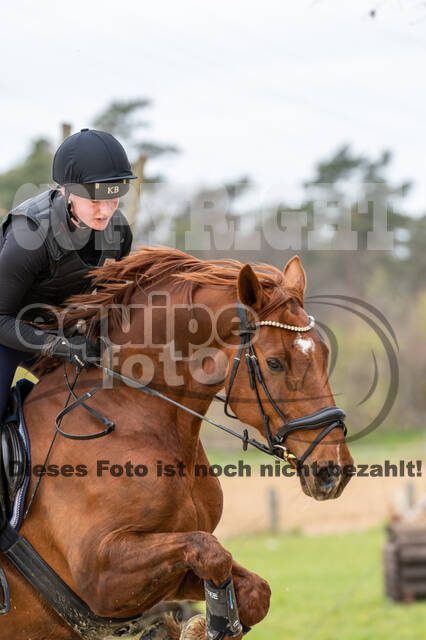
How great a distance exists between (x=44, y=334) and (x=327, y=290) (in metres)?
49.2

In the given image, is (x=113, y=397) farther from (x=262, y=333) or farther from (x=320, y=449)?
(x=320, y=449)

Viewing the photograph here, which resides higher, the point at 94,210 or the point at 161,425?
the point at 94,210

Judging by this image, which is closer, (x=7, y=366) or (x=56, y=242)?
(x=56, y=242)

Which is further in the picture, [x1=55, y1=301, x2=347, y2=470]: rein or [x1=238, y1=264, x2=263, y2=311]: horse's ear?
[x1=238, y1=264, x2=263, y2=311]: horse's ear

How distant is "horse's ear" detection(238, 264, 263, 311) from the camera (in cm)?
423

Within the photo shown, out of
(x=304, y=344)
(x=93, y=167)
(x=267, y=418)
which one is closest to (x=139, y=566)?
(x=267, y=418)

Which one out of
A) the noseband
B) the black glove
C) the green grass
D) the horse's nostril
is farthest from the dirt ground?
the horse's nostril

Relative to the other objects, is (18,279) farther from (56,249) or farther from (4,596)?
(4,596)

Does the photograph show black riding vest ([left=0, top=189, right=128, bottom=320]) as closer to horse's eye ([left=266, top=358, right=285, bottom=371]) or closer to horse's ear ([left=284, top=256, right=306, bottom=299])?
horse's ear ([left=284, top=256, right=306, bottom=299])

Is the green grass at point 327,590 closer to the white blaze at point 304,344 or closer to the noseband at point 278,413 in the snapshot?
the noseband at point 278,413

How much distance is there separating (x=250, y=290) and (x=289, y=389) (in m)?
0.58

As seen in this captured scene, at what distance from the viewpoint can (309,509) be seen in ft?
88.4

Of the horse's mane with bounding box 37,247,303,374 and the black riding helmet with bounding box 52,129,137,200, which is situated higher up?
the black riding helmet with bounding box 52,129,137,200

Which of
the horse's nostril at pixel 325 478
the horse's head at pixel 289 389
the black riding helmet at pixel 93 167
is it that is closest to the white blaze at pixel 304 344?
the horse's head at pixel 289 389
